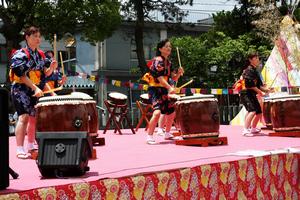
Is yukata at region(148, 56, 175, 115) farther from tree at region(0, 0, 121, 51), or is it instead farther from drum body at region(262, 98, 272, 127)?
tree at region(0, 0, 121, 51)

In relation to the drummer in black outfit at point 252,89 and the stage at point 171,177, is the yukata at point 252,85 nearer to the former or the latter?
the drummer in black outfit at point 252,89

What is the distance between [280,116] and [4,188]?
4.96 meters

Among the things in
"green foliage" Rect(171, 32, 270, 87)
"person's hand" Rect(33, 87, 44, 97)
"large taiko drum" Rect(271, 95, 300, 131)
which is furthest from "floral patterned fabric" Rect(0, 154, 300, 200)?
"green foliage" Rect(171, 32, 270, 87)

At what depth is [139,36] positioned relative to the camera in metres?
21.3

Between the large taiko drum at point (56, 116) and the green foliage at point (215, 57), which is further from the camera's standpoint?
the green foliage at point (215, 57)

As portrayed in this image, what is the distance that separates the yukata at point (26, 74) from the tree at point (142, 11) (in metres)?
15.8

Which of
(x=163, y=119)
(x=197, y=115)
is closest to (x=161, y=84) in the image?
(x=197, y=115)

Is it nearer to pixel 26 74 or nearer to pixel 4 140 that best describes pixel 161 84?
pixel 26 74

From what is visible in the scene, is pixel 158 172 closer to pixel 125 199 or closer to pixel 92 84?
pixel 125 199

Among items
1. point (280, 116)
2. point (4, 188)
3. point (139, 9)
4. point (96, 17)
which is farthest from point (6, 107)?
point (139, 9)

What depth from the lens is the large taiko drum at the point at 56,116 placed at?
4.98 m

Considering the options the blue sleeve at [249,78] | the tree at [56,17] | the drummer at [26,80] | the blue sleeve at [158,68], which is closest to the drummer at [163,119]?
the blue sleeve at [158,68]

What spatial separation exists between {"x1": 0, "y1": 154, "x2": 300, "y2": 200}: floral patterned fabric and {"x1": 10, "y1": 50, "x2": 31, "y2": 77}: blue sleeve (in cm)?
186

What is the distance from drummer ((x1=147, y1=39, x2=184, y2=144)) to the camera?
6.44m
